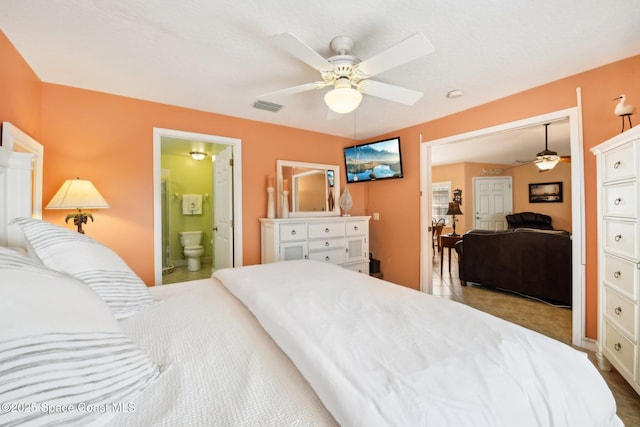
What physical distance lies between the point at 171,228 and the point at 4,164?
417 cm

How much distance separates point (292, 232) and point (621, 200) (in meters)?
2.69

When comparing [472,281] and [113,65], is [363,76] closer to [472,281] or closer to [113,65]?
[113,65]

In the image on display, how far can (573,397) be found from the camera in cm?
74

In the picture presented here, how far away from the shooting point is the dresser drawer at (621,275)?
5.08 ft

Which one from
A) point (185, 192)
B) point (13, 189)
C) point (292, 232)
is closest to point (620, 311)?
point (292, 232)

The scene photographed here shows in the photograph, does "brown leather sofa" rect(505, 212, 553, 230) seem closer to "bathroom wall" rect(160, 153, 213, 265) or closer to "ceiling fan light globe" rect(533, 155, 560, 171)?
"ceiling fan light globe" rect(533, 155, 560, 171)

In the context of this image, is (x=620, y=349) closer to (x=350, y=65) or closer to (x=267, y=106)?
(x=350, y=65)

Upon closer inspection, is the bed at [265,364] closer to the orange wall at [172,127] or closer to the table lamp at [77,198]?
the table lamp at [77,198]

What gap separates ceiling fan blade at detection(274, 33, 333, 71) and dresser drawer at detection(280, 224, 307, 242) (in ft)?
5.96

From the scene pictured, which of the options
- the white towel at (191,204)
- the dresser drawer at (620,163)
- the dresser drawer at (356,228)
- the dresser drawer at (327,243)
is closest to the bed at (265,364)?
the dresser drawer at (620,163)

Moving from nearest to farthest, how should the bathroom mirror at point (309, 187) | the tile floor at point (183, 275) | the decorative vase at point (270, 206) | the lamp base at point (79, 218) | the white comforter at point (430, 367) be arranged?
1. the white comforter at point (430, 367)
2. the lamp base at point (79, 218)
3. the decorative vase at point (270, 206)
4. the bathroom mirror at point (309, 187)
5. the tile floor at point (183, 275)

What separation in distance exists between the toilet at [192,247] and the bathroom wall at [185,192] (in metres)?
0.25

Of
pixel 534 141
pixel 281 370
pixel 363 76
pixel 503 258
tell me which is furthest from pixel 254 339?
pixel 534 141

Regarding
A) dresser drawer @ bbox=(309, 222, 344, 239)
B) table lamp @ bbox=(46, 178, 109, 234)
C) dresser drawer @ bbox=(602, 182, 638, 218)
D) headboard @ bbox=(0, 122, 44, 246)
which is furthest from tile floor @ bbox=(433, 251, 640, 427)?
table lamp @ bbox=(46, 178, 109, 234)
